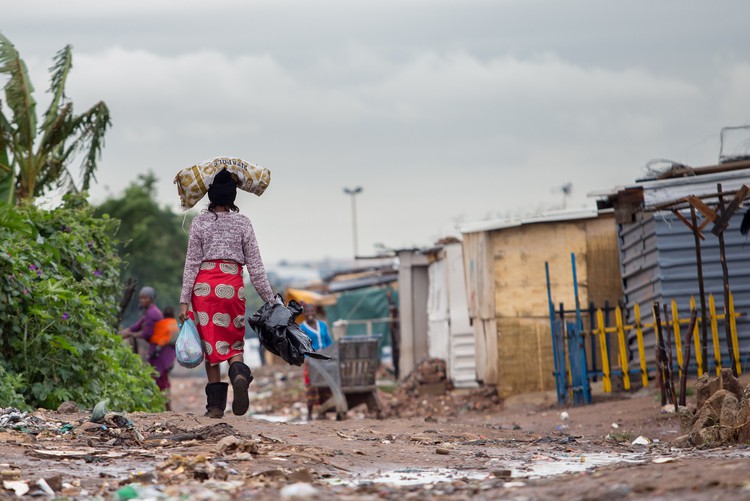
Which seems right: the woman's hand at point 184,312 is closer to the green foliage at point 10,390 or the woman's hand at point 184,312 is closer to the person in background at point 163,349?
the green foliage at point 10,390

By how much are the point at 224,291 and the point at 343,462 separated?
186 cm

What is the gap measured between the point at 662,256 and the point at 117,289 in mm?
6694

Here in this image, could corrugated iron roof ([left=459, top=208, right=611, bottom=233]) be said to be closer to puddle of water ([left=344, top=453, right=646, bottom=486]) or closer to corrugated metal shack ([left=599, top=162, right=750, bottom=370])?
corrugated metal shack ([left=599, top=162, right=750, bottom=370])

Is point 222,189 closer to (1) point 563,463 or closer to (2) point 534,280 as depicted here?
(1) point 563,463

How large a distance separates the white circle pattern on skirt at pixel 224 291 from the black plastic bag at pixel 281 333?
0.73 feet

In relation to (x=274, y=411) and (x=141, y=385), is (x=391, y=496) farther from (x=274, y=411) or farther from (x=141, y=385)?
(x=274, y=411)

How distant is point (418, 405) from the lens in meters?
18.2

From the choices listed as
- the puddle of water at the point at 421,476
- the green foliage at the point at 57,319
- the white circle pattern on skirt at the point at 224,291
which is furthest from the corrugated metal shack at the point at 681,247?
the puddle of water at the point at 421,476

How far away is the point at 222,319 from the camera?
7609 mm

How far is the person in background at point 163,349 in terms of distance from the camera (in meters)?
13.2

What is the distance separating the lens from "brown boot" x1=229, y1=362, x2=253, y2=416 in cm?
739

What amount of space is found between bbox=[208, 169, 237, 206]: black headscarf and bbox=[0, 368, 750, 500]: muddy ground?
1.54 metres

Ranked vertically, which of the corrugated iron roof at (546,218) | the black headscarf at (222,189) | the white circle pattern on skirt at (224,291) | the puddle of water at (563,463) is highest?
the corrugated iron roof at (546,218)

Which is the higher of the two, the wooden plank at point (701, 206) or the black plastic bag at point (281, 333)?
the wooden plank at point (701, 206)
